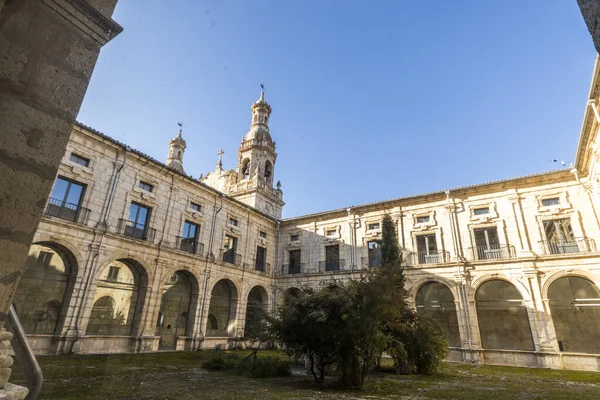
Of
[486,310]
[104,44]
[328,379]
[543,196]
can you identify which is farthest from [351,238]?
[104,44]

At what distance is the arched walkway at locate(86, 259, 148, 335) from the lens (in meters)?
14.2

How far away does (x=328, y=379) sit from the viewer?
856 centimetres

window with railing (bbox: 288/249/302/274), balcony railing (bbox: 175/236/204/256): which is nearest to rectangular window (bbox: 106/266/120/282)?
balcony railing (bbox: 175/236/204/256)

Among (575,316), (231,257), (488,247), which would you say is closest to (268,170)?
(231,257)

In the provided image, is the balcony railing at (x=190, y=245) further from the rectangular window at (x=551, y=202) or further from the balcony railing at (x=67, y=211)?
the rectangular window at (x=551, y=202)

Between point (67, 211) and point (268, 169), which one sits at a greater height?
point (268, 169)

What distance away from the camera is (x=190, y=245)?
18.2m

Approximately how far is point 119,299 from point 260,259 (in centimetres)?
953

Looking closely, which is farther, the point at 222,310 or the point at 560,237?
the point at 222,310

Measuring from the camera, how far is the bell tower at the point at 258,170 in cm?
2727

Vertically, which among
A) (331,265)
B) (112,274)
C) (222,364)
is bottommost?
(222,364)

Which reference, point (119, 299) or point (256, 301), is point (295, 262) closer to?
Result: point (256, 301)

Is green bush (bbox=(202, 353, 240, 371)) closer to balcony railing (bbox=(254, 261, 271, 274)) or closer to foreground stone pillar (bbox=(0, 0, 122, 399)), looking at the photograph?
foreground stone pillar (bbox=(0, 0, 122, 399))

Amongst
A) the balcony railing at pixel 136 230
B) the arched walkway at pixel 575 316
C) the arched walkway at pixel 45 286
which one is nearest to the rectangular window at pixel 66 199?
the arched walkway at pixel 45 286
